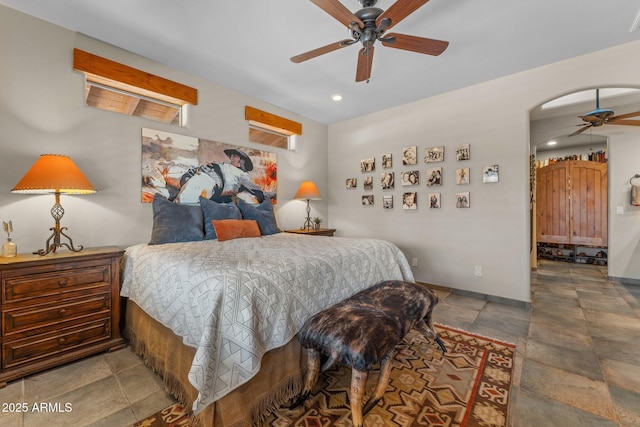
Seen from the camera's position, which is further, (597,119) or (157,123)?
(597,119)

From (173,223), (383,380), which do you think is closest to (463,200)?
(383,380)

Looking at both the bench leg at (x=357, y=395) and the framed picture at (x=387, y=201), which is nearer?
the bench leg at (x=357, y=395)

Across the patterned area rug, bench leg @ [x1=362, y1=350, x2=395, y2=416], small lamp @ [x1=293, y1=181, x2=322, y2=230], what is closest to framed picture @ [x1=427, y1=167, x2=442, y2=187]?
small lamp @ [x1=293, y1=181, x2=322, y2=230]

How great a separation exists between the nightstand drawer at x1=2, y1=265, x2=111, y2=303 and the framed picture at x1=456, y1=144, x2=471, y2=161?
3938mm

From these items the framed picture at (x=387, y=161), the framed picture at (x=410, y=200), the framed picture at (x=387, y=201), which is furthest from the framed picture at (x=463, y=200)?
the framed picture at (x=387, y=161)

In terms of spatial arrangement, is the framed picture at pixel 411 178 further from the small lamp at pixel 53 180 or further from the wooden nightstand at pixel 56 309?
the small lamp at pixel 53 180

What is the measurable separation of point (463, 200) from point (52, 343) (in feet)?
13.8

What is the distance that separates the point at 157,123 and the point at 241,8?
1530mm

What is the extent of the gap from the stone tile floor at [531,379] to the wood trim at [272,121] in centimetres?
301

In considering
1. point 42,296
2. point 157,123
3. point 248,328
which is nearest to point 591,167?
point 248,328

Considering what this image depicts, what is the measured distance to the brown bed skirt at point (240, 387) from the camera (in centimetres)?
126

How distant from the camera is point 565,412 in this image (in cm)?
147

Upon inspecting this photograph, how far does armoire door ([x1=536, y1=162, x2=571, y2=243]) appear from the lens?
17.7ft

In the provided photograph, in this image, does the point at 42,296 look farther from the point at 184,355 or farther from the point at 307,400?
the point at 307,400
